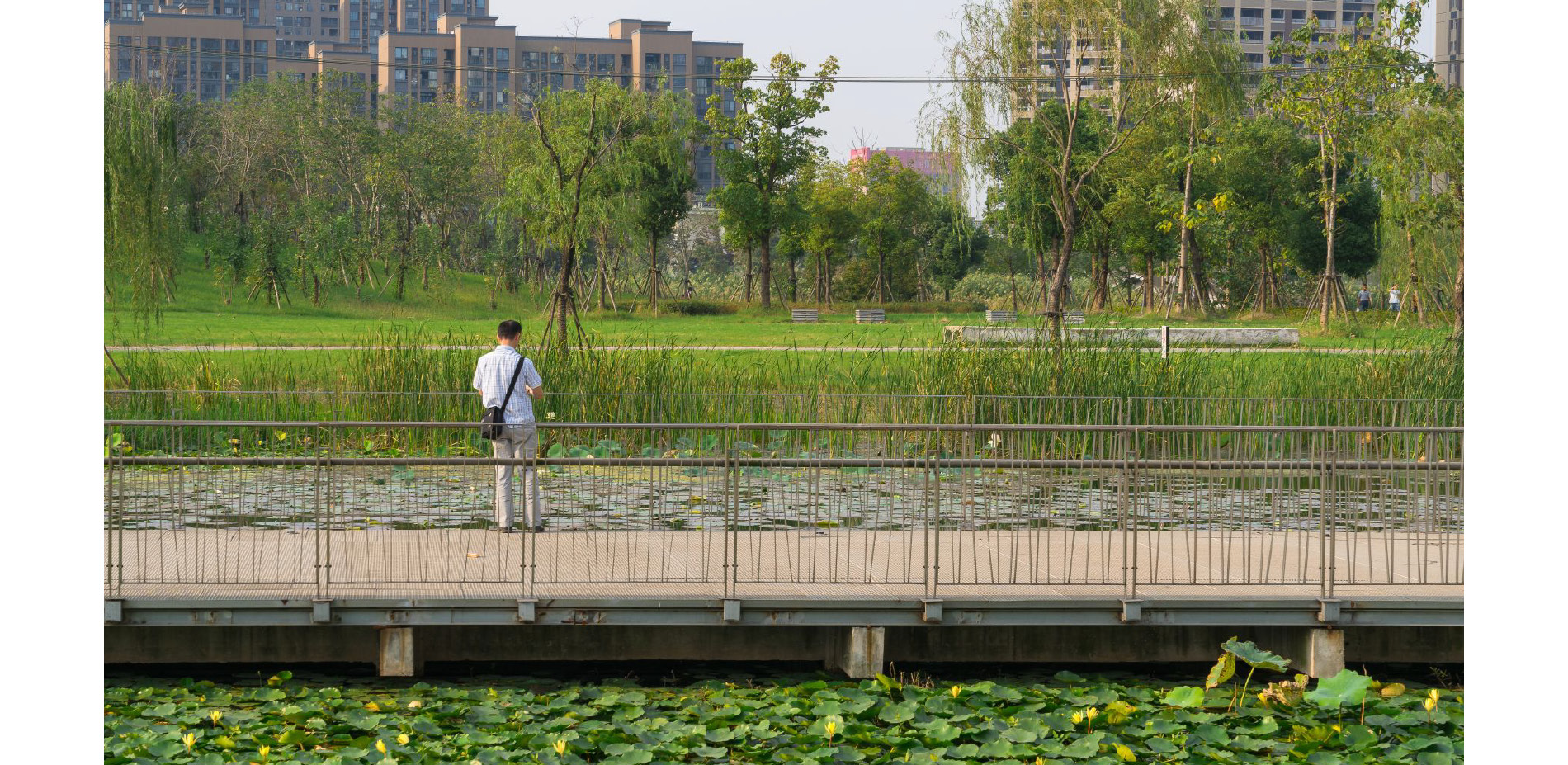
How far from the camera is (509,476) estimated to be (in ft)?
34.1

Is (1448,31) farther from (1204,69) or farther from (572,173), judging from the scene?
(572,173)

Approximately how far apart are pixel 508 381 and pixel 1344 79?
93.2 ft

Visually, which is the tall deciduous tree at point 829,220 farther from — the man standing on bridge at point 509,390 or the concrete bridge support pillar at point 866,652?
the concrete bridge support pillar at point 866,652

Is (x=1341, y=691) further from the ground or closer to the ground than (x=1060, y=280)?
closer to the ground

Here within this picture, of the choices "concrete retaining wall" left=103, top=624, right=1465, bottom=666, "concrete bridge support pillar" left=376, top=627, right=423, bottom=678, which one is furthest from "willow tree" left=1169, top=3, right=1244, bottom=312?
"concrete bridge support pillar" left=376, top=627, right=423, bottom=678

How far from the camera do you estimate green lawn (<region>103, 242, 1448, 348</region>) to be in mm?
35562

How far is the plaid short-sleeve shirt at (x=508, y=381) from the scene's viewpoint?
36.3 ft

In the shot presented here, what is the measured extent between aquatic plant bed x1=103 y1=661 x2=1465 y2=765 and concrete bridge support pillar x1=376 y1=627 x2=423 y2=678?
11 centimetres

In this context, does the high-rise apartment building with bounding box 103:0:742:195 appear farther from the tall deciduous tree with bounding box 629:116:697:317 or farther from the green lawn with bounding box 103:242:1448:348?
the green lawn with bounding box 103:242:1448:348

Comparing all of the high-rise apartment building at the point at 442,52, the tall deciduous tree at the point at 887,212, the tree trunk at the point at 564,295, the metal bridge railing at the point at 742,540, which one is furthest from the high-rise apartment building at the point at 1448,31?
the metal bridge railing at the point at 742,540

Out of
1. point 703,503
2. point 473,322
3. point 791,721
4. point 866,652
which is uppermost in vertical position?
point 473,322

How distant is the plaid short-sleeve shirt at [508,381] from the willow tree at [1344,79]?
22451 millimetres

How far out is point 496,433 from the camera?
11.0 metres

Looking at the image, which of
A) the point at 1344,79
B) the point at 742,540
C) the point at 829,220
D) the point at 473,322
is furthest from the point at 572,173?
the point at 829,220
